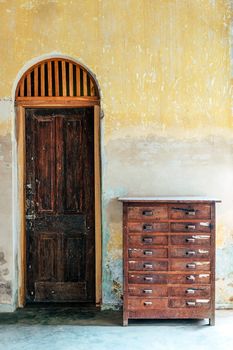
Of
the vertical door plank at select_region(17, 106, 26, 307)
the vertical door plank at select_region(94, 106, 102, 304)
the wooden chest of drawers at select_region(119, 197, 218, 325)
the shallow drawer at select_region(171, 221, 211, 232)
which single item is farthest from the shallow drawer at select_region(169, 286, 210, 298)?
the vertical door plank at select_region(17, 106, 26, 307)

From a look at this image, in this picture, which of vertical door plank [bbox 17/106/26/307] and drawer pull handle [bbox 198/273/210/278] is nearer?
drawer pull handle [bbox 198/273/210/278]

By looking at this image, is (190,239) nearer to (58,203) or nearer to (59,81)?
(58,203)

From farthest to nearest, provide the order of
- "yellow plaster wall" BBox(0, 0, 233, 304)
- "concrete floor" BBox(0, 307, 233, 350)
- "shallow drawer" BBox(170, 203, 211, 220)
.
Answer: "yellow plaster wall" BBox(0, 0, 233, 304) → "shallow drawer" BBox(170, 203, 211, 220) → "concrete floor" BBox(0, 307, 233, 350)

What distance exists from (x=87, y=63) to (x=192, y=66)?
3.88 feet

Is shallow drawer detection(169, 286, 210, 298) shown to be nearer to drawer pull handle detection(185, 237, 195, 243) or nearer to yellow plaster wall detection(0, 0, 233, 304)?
drawer pull handle detection(185, 237, 195, 243)

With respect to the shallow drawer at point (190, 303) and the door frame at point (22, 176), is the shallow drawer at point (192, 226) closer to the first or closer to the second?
the shallow drawer at point (190, 303)

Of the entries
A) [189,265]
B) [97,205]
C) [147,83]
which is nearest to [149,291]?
[189,265]

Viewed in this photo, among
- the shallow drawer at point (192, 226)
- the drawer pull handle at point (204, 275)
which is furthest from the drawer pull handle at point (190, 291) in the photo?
the shallow drawer at point (192, 226)

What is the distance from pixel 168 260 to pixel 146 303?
484 mm

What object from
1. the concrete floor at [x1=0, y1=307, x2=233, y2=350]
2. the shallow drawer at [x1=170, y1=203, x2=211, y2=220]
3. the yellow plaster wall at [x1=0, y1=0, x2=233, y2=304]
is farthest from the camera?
the yellow plaster wall at [x1=0, y1=0, x2=233, y2=304]

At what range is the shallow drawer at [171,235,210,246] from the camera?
4.52 m

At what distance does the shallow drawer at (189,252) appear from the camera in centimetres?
452

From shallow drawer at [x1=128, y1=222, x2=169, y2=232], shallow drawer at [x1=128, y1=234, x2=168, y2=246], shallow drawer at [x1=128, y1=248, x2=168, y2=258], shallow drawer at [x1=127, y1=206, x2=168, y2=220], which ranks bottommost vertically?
shallow drawer at [x1=128, y1=248, x2=168, y2=258]

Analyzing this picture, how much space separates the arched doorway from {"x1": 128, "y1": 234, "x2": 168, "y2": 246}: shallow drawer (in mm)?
876
